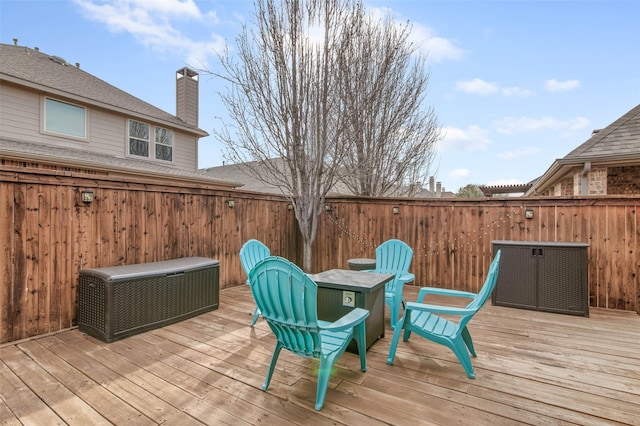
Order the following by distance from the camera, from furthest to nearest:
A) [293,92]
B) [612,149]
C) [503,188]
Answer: [503,188]
[612,149]
[293,92]

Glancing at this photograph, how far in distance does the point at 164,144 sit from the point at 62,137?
250 cm

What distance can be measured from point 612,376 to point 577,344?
0.67m

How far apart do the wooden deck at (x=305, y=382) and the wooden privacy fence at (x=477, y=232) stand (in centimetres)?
124

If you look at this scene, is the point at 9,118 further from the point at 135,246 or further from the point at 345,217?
the point at 345,217

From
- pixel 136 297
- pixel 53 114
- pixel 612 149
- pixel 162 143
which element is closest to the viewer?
pixel 136 297

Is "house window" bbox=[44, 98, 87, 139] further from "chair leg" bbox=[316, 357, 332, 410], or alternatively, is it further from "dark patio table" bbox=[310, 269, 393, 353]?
"chair leg" bbox=[316, 357, 332, 410]

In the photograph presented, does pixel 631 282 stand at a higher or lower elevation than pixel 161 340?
higher

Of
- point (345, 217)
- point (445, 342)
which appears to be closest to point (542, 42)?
point (345, 217)

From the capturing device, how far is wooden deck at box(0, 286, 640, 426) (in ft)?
5.90

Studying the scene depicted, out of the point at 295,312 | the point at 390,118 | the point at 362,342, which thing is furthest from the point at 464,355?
the point at 390,118

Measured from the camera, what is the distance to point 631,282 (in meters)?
4.01

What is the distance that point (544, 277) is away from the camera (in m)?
3.89

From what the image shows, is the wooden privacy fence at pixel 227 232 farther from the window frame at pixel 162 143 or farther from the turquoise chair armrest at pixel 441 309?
the window frame at pixel 162 143

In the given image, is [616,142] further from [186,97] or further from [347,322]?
[186,97]
